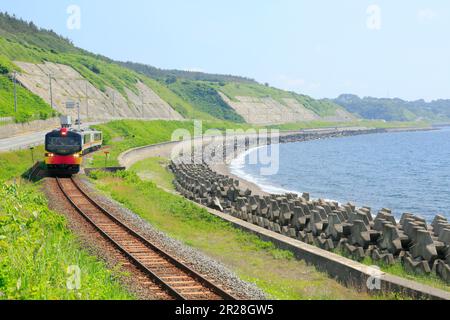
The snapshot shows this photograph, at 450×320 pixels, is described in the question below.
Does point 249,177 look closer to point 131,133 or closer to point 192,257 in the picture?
point 131,133

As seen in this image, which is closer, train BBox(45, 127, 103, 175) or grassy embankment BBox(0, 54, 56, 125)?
train BBox(45, 127, 103, 175)

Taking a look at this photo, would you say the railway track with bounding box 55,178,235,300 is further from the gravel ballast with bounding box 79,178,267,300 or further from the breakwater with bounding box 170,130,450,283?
the breakwater with bounding box 170,130,450,283

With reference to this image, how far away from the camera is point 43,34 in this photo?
19412 cm

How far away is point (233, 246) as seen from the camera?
Result: 20719mm

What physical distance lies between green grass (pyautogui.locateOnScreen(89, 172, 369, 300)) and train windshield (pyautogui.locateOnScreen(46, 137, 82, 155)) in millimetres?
3019

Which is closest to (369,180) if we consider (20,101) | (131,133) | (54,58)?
(131,133)

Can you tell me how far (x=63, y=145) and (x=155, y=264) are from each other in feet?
68.9

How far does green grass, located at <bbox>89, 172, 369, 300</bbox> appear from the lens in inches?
583

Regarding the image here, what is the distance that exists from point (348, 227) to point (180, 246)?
6184 mm

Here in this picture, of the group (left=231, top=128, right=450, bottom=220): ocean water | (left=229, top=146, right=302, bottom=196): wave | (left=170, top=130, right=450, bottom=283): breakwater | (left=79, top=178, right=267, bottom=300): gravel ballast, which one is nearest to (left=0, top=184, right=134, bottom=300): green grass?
(left=79, top=178, right=267, bottom=300): gravel ballast

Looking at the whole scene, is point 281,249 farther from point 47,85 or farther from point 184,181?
point 47,85

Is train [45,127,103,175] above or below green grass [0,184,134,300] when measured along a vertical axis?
above

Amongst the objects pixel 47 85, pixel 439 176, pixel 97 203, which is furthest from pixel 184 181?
pixel 47 85
